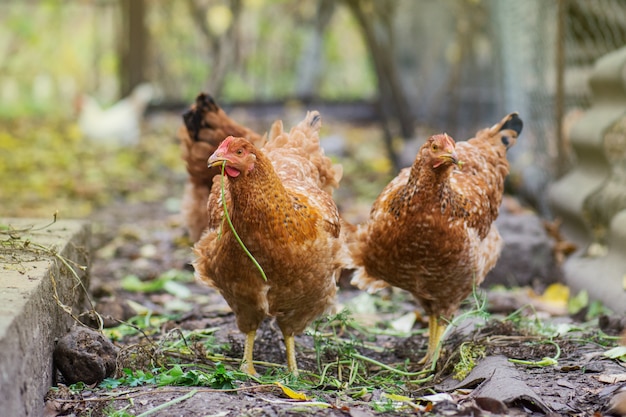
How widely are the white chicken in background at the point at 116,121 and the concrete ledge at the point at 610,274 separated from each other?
7447 millimetres

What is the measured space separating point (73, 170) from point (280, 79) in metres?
6.01

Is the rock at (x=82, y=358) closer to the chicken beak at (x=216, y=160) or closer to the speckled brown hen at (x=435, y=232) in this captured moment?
the chicken beak at (x=216, y=160)

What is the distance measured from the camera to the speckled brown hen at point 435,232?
365 centimetres

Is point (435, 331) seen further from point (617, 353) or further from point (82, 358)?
point (82, 358)

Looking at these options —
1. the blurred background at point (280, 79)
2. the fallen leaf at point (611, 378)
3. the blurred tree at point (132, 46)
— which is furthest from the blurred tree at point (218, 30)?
the fallen leaf at point (611, 378)

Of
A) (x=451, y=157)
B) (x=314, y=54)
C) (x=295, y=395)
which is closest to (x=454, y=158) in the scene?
(x=451, y=157)

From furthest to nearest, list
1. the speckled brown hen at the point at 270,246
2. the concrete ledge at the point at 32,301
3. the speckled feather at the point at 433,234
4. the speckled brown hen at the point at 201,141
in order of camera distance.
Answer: the speckled brown hen at the point at 201,141 → the speckled feather at the point at 433,234 → the speckled brown hen at the point at 270,246 → the concrete ledge at the point at 32,301

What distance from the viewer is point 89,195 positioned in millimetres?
8539

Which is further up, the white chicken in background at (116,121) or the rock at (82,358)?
the white chicken in background at (116,121)

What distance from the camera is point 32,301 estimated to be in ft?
8.85

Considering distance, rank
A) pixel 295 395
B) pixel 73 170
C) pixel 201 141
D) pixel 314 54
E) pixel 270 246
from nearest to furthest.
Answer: pixel 295 395 → pixel 270 246 → pixel 201 141 → pixel 73 170 → pixel 314 54

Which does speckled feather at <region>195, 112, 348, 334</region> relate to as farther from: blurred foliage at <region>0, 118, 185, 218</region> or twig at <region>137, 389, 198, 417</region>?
blurred foliage at <region>0, 118, 185, 218</region>

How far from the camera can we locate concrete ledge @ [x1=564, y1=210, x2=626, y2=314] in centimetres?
443

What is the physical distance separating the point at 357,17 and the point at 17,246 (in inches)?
232
